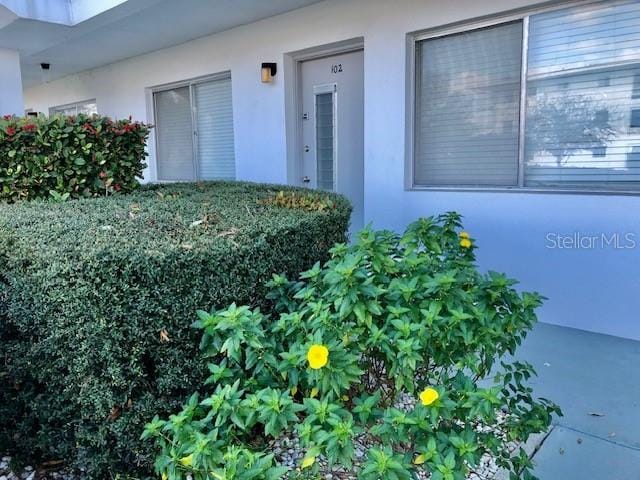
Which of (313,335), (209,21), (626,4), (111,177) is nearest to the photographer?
(313,335)

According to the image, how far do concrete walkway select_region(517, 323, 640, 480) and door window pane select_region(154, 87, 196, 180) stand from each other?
5.26 metres

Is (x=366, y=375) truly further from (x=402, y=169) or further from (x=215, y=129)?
(x=215, y=129)

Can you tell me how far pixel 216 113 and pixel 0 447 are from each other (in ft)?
16.3

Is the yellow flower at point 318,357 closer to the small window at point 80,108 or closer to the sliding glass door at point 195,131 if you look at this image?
the sliding glass door at point 195,131

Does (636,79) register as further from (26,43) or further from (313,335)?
(26,43)

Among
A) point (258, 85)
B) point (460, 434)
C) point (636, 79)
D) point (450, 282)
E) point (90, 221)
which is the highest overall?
point (258, 85)

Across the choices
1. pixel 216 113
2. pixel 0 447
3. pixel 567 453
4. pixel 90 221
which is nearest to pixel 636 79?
pixel 567 453

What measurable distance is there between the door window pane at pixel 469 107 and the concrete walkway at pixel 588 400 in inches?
53.4

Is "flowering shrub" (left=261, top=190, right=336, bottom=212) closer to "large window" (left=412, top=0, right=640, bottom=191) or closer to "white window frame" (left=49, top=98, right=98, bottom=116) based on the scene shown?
"large window" (left=412, top=0, right=640, bottom=191)

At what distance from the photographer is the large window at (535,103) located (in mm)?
3328

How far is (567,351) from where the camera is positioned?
3330mm

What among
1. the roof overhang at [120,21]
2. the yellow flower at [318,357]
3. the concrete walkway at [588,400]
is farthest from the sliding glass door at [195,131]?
the yellow flower at [318,357]

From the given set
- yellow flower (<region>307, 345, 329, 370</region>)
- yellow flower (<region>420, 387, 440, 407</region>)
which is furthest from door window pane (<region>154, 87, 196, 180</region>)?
yellow flower (<region>420, 387, 440, 407</region>)

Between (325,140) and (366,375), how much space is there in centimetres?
367
